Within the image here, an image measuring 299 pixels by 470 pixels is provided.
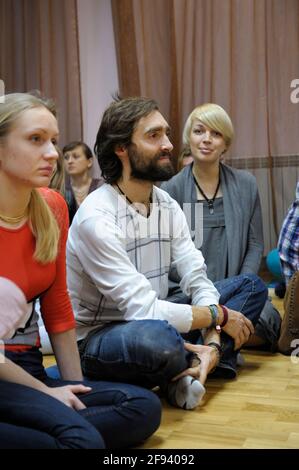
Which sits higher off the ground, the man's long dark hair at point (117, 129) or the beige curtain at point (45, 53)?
the beige curtain at point (45, 53)

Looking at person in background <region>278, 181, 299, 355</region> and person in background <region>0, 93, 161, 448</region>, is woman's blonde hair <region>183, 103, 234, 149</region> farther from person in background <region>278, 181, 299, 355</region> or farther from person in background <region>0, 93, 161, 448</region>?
person in background <region>0, 93, 161, 448</region>

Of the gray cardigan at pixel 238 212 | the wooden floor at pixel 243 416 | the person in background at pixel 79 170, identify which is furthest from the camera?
the person in background at pixel 79 170

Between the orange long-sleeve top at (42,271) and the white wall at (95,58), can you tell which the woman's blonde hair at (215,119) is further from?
the white wall at (95,58)

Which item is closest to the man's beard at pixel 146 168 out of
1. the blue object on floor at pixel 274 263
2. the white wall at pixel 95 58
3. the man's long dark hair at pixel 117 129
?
the man's long dark hair at pixel 117 129

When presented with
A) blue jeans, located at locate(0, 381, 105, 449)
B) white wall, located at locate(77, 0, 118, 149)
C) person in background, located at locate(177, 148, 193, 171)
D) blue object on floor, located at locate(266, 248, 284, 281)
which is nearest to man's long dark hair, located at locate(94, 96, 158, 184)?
blue jeans, located at locate(0, 381, 105, 449)

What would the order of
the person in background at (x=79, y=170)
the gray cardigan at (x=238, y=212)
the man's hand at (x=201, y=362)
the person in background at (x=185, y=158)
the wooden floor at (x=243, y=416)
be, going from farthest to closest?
the person in background at (x=79, y=170), the person in background at (x=185, y=158), the gray cardigan at (x=238, y=212), the man's hand at (x=201, y=362), the wooden floor at (x=243, y=416)

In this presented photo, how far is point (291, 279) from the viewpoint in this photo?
7.54ft

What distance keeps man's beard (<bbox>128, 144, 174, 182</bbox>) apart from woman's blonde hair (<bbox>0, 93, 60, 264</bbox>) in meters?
0.50

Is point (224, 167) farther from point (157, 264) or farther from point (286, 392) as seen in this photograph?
point (286, 392)

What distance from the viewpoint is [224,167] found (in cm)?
269

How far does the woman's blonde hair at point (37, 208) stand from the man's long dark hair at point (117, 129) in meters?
0.49

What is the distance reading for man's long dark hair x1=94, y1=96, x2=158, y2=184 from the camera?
199 centimetres

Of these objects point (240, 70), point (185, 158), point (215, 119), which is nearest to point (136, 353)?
point (215, 119)

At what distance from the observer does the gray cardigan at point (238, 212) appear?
8.33ft
